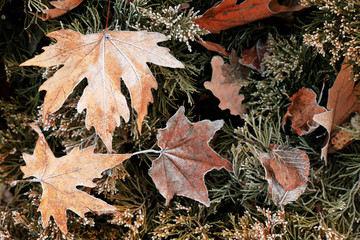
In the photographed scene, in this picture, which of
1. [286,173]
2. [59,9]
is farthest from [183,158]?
[59,9]

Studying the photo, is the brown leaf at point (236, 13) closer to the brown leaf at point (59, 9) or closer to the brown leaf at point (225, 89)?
the brown leaf at point (225, 89)

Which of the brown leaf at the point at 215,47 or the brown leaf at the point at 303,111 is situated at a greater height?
the brown leaf at the point at 215,47

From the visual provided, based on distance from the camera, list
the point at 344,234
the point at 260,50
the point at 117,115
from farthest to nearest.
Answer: the point at 260,50 → the point at 344,234 → the point at 117,115

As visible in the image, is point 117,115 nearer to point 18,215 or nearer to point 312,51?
point 18,215

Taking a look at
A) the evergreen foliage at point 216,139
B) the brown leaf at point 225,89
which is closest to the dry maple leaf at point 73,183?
the evergreen foliage at point 216,139

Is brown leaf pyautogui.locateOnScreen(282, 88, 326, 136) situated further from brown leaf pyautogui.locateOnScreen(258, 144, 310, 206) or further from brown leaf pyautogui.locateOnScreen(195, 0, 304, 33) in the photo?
brown leaf pyautogui.locateOnScreen(195, 0, 304, 33)

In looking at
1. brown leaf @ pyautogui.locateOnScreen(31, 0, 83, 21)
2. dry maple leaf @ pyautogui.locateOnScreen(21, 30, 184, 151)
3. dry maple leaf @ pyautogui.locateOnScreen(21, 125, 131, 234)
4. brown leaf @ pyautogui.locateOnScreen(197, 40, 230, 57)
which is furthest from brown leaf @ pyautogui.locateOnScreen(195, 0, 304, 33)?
dry maple leaf @ pyautogui.locateOnScreen(21, 125, 131, 234)

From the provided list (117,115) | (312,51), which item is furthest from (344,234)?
(117,115)
